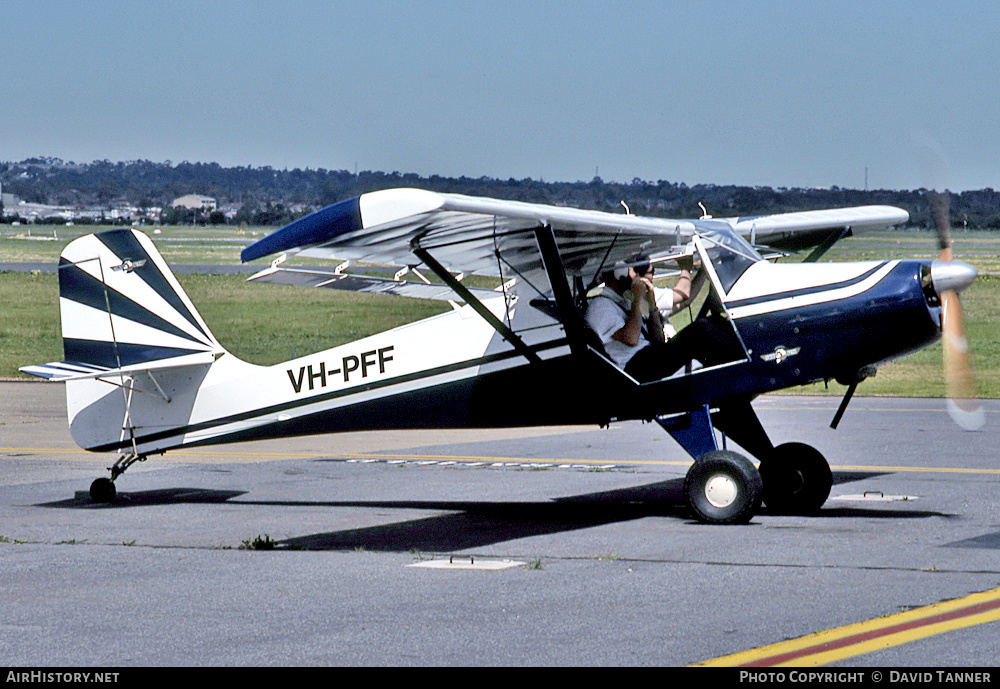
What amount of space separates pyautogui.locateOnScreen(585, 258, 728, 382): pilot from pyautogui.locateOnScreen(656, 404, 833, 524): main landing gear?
1.47 ft

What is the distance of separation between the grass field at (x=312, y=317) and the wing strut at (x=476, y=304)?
2.89 meters

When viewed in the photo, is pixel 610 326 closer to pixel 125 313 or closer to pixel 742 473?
pixel 742 473

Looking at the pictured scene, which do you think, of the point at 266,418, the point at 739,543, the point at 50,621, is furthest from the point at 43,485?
the point at 739,543

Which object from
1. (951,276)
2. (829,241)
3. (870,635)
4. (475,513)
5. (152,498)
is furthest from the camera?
(829,241)

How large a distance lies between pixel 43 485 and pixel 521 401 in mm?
5175

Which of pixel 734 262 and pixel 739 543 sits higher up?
pixel 734 262

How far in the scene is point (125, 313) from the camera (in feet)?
40.2

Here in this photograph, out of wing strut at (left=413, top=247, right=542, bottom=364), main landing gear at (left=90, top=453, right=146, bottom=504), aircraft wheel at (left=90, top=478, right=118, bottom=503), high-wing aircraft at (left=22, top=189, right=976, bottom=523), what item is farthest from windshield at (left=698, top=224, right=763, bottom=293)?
aircraft wheel at (left=90, top=478, right=118, bottom=503)

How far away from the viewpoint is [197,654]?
6387mm

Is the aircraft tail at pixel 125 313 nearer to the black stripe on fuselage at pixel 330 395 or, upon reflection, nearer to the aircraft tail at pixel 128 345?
the aircraft tail at pixel 128 345

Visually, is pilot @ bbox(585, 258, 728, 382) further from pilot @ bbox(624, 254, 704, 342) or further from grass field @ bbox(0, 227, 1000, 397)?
grass field @ bbox(0, 227, 1000, 397)

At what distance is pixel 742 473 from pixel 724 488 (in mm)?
225

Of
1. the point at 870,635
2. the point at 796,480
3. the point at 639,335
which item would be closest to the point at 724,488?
the point at 796,480
